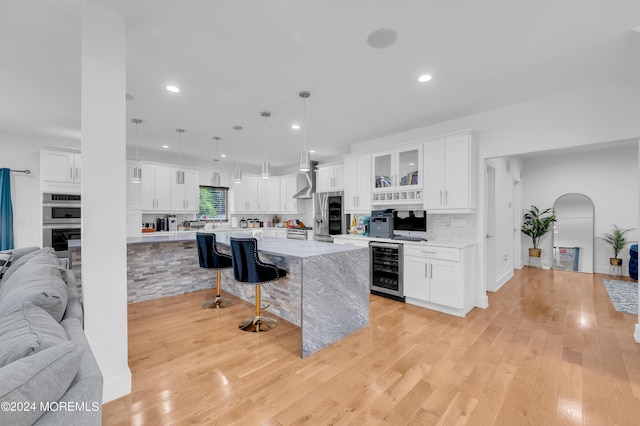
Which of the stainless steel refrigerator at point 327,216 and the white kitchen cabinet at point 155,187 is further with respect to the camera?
the stainless steel refrigerator at point 327,216

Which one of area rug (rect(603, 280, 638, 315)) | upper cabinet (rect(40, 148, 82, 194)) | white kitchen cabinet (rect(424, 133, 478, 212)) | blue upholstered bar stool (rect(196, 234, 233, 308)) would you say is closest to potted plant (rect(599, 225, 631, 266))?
area rug (rect(603, 280, 638, 315))

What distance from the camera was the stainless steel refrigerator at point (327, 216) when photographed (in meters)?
5.86

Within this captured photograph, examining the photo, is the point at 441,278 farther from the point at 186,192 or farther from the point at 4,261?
the point at 186,192

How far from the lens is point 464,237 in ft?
13.4

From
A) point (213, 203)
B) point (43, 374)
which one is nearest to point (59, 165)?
point (213, 203)

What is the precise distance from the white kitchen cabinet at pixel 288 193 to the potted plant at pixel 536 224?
554 cm

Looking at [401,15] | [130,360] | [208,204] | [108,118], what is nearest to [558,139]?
[401,15]

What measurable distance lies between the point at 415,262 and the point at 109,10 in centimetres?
409

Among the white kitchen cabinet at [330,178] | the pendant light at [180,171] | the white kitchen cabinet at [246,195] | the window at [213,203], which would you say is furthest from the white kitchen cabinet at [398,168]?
the window at [213,203]

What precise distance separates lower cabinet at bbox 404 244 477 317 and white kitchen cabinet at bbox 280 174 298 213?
3.94 metres

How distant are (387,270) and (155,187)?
4.94 metres

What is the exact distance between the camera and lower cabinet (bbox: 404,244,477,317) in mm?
3500

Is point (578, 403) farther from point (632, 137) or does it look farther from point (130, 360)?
point (130, 360)

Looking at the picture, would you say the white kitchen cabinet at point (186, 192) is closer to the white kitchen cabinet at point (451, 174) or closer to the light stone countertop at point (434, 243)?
the light stone countertop at point (434, 243)
